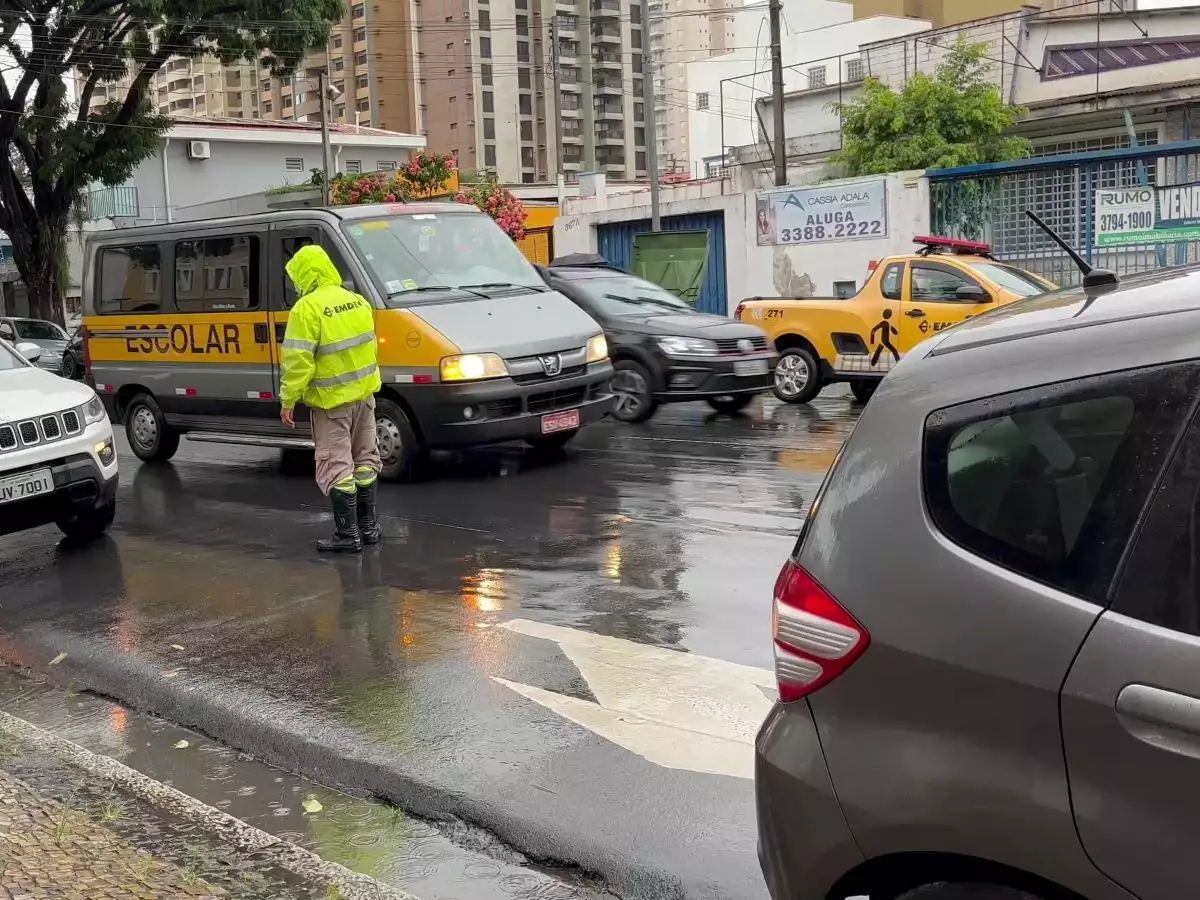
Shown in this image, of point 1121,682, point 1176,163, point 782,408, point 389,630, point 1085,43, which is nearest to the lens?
point 1121,682

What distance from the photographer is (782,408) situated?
1455cm

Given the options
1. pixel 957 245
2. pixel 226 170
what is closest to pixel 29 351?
pixel 957 245

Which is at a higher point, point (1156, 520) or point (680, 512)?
point (1156, 520)

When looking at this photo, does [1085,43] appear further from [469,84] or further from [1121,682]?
[469,84]

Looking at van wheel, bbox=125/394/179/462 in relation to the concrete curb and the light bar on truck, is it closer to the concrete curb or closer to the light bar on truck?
the concrete curb

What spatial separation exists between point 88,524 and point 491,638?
4.24 meters

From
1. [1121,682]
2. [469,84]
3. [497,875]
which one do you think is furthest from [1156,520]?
[469,84]

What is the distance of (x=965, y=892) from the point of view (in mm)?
2307

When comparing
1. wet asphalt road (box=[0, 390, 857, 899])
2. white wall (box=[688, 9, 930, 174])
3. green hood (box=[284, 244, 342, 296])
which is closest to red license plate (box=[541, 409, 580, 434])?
wet asphalt road (box=[0, 390, 857, 899])

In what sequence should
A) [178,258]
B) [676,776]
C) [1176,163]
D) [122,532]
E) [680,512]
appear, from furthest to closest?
1. [1176,163]
2. [178,258]
3. [122,532]
4. [680,512]
5. [676,776]

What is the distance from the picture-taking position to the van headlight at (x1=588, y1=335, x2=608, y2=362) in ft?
35.4

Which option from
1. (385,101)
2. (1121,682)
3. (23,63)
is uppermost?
(385,101)

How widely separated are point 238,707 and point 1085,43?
2975cm

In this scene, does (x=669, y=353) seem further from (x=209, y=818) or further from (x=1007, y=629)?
(x=1007, y=629)
